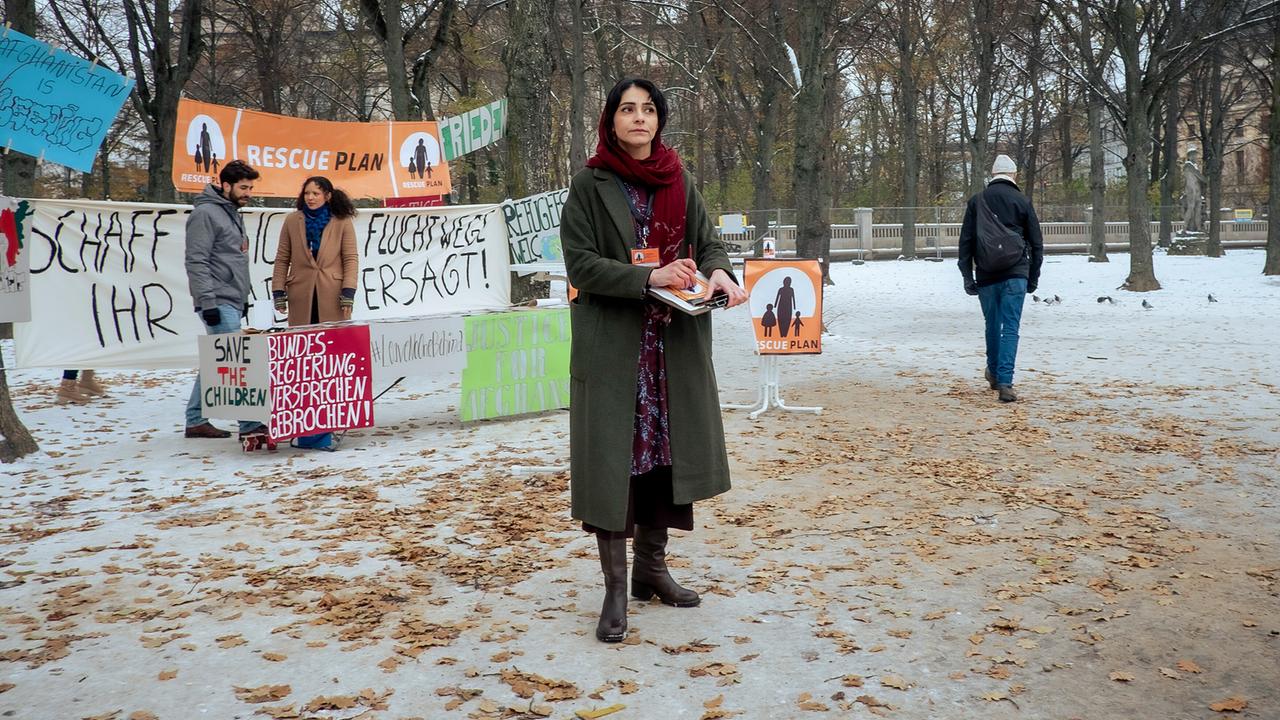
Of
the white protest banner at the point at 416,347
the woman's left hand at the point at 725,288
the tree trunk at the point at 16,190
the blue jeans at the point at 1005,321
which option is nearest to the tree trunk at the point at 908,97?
the blue jeans at the point at 1005,321

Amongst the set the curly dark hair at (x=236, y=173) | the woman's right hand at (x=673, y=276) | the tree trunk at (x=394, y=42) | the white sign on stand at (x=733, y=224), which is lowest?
the woman's right hand at (x=673, y=276)

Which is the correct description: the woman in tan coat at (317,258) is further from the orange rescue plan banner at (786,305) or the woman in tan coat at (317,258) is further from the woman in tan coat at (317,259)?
the orange rescue plan banner at (786,305)

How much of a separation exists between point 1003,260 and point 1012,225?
371mm

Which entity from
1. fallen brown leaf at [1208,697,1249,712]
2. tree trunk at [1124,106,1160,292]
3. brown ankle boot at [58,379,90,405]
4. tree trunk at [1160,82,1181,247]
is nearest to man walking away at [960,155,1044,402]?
fallen brown leaf at [1208,697,1249,712]

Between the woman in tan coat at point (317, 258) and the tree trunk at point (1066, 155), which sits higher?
the tree trunk at point (1066, 155)

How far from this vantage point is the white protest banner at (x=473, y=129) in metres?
12.1

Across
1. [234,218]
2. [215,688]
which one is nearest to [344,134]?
[234,218]

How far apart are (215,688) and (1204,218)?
44007 millimetres

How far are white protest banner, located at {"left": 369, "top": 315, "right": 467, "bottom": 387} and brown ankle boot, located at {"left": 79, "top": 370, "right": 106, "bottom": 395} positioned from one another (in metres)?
4.28

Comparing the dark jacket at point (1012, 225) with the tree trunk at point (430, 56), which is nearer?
the dark jacket at point (1012, 225)

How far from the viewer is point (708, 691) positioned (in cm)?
353

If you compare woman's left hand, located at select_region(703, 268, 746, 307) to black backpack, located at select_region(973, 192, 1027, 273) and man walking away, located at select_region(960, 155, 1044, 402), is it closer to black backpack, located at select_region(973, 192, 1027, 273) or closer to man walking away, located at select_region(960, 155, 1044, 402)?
man walking away, located at select_region(960, 155, 1044, 402)

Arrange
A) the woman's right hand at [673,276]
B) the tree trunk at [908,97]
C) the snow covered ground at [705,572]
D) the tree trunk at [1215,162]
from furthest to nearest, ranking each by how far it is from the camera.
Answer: the tree trunk at [1215,162]
the tree trunk at [908,97]
the woman's right hand at [673,276]
the snow covered ground at [705,572]

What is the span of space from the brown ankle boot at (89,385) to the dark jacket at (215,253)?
12.0 feet
